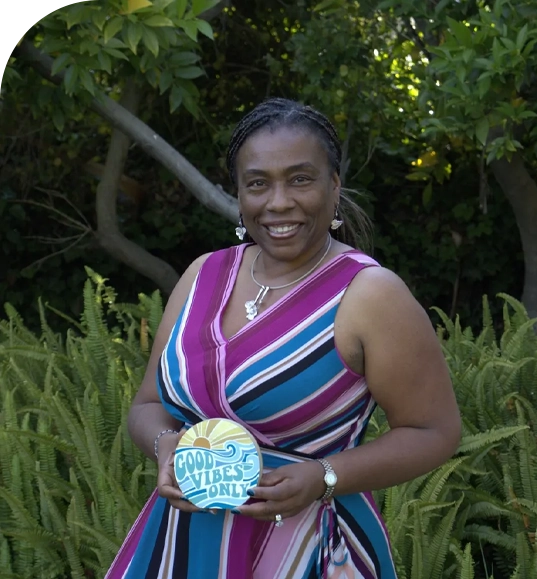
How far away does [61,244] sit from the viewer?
665 cm

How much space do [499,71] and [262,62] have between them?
10.6 ft

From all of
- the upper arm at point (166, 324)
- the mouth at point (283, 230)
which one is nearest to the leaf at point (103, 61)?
the upper arm at point (166, 324)

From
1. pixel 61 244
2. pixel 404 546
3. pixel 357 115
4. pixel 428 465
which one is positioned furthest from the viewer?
pixel 61 244

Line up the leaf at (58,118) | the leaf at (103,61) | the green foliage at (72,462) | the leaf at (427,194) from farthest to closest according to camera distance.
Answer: the leaf at (427,194) → the leaf at (58,118) → the leaf at (103,61) → the green foliage at (72,462)

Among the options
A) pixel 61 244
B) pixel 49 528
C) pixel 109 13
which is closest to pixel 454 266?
pixel 61 244

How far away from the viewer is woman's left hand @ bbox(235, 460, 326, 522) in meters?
1.59

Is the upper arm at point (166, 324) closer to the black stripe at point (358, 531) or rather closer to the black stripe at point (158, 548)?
the black stripe at point (158, 548)

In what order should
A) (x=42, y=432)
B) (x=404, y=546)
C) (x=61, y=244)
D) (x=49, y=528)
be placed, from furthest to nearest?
(x=61, y=244) → (x=42, y=432) → (x=49, y=528) → (x=404, y=546)

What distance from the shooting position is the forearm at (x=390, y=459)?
5.57 ft

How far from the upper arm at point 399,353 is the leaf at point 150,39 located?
6.90ft

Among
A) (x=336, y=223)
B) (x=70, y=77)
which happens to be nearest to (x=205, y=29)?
(x=70, y=77)

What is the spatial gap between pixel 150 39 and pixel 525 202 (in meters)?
2.92

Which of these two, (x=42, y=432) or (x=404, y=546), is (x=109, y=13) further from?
(x=404, y=546)

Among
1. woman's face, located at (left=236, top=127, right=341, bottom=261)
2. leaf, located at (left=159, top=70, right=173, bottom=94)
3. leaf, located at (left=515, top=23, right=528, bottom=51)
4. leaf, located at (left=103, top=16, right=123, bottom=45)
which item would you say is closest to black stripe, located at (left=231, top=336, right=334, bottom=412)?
woman's face, located at (left=236, top=127, right=341, bottom=261)
